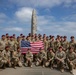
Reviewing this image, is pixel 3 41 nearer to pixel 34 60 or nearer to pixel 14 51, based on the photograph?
pixel 14 51

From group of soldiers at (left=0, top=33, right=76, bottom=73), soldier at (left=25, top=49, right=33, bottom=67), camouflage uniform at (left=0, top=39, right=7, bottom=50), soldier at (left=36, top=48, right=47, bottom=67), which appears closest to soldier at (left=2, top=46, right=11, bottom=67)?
group of soldiers at (left=0, top=33, right=76, bottom=73)

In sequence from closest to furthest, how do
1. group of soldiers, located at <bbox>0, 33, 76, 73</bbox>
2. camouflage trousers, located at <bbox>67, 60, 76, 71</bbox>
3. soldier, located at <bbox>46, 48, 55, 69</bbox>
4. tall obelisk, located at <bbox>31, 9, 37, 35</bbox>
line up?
camouflage trousers, located at <bbox>67, 60, 76, 71</bbox> → group of soldiers, located at <bbox>0, 33, 76, 73</bbox> → soldier, located at <bbox>46, 48, 55, 69</bbox> → tall obelisk, located at <bbox>31, 9, 37, 35</bbox>

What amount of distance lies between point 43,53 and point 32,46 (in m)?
1.55

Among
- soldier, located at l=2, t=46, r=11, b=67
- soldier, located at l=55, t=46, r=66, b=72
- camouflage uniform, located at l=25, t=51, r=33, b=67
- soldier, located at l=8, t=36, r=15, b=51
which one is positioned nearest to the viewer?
soldier, located at l=55, t=46, r=66, b=72

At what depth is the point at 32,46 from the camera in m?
14.6

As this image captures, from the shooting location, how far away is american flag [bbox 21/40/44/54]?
14.3 meters

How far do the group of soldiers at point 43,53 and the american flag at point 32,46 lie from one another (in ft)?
0.86

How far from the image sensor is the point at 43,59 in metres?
13.0

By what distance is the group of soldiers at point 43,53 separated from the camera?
1230cm

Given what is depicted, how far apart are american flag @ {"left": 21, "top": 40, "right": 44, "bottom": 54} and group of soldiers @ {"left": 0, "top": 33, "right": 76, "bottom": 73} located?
0.86ft

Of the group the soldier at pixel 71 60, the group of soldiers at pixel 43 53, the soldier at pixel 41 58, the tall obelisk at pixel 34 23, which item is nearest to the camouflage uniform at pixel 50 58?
the group of soldiers at pixel 43 53

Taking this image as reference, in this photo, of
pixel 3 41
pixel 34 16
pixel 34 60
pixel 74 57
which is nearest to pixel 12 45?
pixel 3 41

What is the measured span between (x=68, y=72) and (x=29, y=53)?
2.93 metres

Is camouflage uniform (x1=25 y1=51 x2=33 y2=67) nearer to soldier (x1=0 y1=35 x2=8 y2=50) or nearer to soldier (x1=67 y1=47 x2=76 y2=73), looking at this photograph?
soldier (x1=0 y1=35 x2=8 y2=50)
